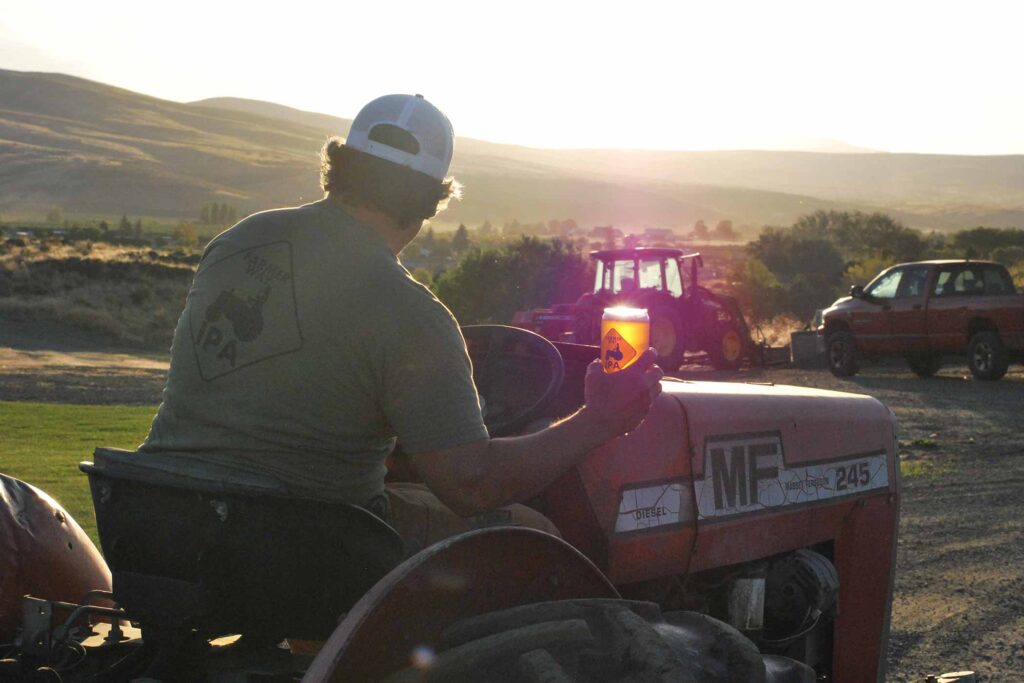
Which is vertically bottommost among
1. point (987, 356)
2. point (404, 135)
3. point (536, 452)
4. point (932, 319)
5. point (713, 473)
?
point (987, 356)

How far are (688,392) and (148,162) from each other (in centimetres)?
15018

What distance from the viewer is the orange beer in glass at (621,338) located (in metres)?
3.20

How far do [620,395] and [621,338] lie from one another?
1.52ft

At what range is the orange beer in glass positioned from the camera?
3199 millimetres

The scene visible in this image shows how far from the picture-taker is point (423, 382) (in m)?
2.54

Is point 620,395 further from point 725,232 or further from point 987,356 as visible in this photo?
point 725,232

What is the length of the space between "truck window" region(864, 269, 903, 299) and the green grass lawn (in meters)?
13.3

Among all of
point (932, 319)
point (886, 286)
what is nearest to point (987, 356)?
point (932, 319)

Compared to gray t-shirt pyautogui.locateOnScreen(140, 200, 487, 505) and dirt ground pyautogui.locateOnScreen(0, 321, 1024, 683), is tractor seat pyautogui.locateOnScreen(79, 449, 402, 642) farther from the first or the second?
dirt ground pyautogui.locateOnScreen(0, 321, 1024, 683)

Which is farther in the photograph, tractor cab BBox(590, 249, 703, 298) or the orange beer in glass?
tractor cab BBox(590, 249, 703, 298)

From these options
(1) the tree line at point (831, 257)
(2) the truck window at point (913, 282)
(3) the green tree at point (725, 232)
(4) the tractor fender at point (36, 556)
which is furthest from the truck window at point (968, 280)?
(3) the green tree at point (725, 232)

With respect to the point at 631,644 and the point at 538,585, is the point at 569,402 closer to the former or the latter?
the point at 538,585

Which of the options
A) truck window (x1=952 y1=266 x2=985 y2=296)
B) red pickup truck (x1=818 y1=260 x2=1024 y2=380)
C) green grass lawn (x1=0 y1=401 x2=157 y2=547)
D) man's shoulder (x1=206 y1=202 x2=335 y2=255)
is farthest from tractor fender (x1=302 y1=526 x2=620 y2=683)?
truck window (x1=952 y1=266 x2=985 y2=296)

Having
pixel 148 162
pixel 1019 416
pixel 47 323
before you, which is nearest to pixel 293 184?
pixel 148 162
